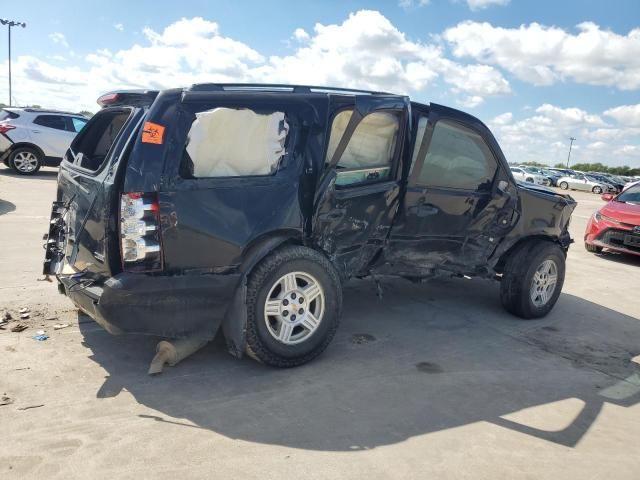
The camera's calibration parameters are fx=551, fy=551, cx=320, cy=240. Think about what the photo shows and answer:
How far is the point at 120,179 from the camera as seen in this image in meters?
3.51

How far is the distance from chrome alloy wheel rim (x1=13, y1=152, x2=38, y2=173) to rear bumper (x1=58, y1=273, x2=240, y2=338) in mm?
13243

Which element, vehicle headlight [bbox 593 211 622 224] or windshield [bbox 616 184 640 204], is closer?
vehicle headlight [bbox 593 211 622 224]

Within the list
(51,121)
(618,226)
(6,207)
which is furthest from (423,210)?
(51,121)

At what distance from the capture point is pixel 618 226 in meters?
9.55

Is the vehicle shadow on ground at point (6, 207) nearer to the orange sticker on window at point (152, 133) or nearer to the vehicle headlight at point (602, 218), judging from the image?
the orange sticker on window at point (152, 133)

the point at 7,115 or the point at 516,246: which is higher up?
the point at 7,115

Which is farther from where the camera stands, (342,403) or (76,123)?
(76,123)

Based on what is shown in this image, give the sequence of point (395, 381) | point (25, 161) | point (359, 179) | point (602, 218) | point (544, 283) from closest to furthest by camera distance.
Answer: point (395, 381), point (359, 179), point (544, 283), point (602, 218), point (25, 161)

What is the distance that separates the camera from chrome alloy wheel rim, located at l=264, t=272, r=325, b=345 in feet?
12.9

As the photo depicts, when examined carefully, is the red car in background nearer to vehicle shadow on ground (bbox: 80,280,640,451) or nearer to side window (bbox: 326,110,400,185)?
vehicle shadow on ground (bbox: 80,280,640,451)

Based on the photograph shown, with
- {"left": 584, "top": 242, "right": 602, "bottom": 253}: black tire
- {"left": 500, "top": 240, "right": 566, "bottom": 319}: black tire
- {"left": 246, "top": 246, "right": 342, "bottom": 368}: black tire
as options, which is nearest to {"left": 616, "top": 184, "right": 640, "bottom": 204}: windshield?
{"left": 584, "top": 242, "right": 602, "bottom": 253}: black tire

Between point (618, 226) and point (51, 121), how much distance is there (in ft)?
46.5

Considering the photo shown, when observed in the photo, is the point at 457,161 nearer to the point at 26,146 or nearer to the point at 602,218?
the point at 602,218

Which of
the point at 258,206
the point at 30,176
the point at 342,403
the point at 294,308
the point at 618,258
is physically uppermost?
the point at 258,206
